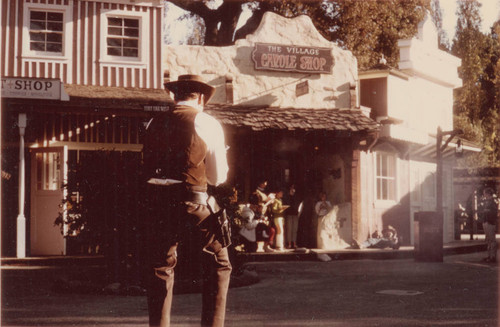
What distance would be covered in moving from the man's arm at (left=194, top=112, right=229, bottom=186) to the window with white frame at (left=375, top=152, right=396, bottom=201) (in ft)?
63.4

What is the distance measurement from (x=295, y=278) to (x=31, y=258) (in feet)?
21.5

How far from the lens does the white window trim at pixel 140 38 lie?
2089cm

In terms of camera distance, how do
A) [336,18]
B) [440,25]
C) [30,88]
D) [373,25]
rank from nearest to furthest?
[30,88], [336,18], [373,25], [440,25]

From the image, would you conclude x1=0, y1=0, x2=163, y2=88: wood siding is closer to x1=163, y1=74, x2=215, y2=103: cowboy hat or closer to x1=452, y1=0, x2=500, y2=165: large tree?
x1=163, y1=74, x2=215, y2=103: cowboy hat

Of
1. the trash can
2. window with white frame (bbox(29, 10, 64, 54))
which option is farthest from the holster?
window with white frame (bbox(29, 10, 64, 54))

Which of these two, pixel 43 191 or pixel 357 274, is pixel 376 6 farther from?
pixel 357 274

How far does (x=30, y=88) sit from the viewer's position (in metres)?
18.4

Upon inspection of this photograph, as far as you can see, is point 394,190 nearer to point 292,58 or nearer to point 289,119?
point 292,58

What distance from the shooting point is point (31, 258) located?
18062mm

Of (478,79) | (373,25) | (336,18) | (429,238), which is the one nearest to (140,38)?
(429,238)

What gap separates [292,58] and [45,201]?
7344 millimetres

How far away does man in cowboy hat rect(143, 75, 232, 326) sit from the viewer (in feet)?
20.2

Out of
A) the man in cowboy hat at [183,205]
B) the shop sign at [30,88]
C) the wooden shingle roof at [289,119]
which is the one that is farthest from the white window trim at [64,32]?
the man in cowboy hat at [183,205]

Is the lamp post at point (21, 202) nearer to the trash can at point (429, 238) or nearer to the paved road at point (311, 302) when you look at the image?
the paved road at point (311, 302)
